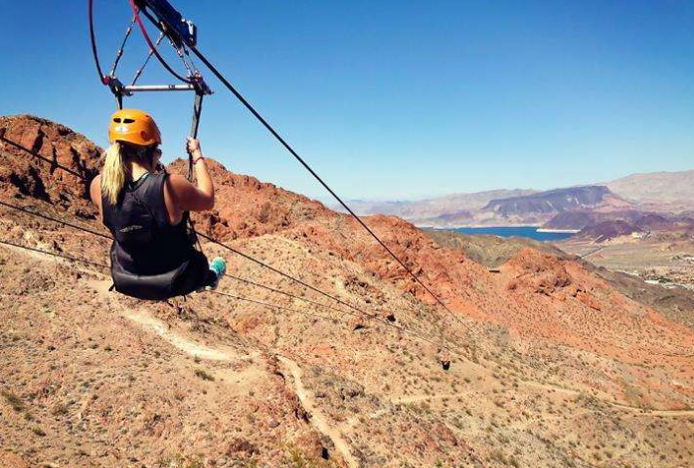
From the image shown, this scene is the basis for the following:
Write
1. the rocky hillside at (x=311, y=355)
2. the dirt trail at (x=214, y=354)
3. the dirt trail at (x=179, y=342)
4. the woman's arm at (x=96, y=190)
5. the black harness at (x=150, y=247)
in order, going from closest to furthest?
1. the black harness at (x=150, y=247)
2. the woman's arm at (x=96, y=190)
3. the rocky hillside at (x=311, y=355)
4. the dirt trail at (x=214, y=354)
5. the dirt trail at (x=179, y=342)

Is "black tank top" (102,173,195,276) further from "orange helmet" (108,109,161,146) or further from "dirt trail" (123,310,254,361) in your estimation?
"dirt trail" (123,310,254,361)

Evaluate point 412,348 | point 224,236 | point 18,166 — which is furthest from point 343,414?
point 18,166

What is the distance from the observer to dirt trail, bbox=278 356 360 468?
22.6m

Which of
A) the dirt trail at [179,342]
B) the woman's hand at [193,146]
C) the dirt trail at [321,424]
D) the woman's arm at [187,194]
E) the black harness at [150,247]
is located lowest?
the dirt trail at [321,424]

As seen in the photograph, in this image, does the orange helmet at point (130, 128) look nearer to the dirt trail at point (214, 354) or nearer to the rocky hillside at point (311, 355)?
the rocky hillside at point (311, 355)

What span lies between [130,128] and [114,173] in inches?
22.1

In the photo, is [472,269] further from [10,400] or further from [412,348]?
[10,400]

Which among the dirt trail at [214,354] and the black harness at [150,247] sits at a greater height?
the black harness at [150,247]

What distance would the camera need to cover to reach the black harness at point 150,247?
4.91 meters

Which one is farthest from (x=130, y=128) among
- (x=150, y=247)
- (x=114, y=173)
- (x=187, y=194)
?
(x=150, y=247)

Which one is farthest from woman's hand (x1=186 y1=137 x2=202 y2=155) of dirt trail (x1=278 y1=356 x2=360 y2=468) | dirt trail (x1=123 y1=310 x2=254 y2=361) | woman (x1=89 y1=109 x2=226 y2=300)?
dirt trail (x1=123 y1=310 x2=254 y2=361)

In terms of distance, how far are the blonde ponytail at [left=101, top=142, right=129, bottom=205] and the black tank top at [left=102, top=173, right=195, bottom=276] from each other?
83 mm

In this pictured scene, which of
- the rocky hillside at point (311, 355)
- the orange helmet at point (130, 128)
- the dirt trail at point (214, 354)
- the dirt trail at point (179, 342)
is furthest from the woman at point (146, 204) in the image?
the dirt trail at point (179, 342)

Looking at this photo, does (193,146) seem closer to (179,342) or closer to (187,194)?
(187,194)
